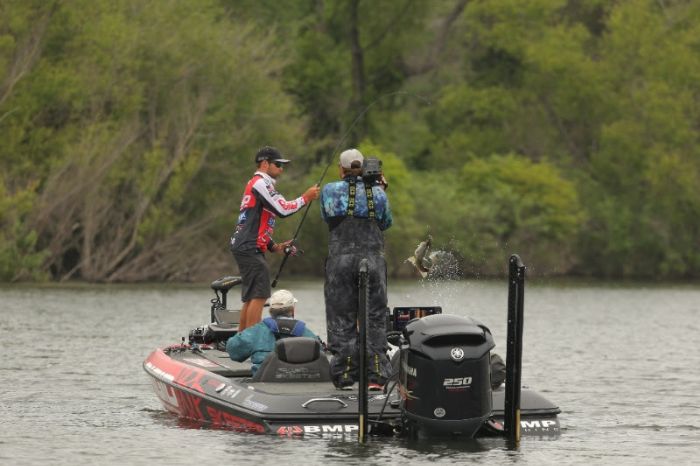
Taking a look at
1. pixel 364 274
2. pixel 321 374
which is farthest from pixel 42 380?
pixel 364 274

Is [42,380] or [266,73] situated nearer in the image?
[42,380]

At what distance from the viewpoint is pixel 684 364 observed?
2394 cm

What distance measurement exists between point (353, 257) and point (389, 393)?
3.91 ft

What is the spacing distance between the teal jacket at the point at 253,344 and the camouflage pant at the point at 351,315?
91 cm

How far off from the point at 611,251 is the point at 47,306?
34539mm

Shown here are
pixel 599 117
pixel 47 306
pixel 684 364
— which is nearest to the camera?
pixel 684 364

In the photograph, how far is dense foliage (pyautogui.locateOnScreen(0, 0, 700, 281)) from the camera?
44.2m

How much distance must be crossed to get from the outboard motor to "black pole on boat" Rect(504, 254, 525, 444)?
55 cm

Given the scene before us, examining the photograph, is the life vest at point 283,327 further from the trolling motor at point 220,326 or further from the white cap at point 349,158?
the trolling motor at point 220,326

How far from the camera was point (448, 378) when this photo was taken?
493 inches

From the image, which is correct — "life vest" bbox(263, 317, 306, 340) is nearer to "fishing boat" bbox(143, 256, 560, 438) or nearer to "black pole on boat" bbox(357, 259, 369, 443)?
"fishing boat" bbox(143, 256, 560, 438)

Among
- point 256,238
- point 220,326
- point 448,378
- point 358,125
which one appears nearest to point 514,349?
point 448,378

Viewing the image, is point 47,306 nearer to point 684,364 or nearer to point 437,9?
point 684,364

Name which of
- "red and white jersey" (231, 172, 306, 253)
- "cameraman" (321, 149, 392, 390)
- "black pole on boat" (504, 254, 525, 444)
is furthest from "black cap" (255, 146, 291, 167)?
"black pole on boat" (504, 254, 525, 444)
